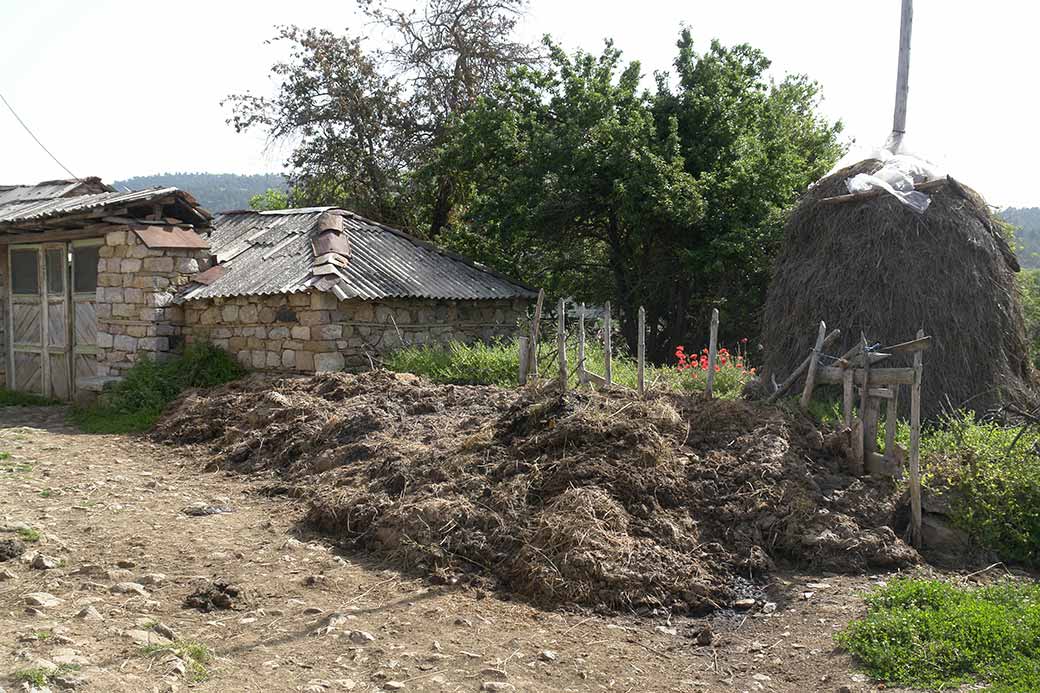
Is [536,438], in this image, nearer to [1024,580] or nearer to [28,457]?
[1024,580]

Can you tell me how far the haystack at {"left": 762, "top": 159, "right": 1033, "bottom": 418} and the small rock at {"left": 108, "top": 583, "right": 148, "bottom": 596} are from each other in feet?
20.8

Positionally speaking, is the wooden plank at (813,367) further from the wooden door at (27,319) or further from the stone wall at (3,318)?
the stone wall at (3,318)

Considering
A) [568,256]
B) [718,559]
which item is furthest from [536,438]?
[568,256]

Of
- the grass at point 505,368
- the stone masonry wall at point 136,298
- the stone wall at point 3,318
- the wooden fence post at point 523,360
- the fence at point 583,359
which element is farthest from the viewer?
the stone wall at point 3,318

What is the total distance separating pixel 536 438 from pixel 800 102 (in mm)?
12578

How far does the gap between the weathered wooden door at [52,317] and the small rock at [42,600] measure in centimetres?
864

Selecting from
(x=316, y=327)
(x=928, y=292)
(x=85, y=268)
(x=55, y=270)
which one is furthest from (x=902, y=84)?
(x=55, y=270)

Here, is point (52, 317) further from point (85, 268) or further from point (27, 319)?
point (85, 268)

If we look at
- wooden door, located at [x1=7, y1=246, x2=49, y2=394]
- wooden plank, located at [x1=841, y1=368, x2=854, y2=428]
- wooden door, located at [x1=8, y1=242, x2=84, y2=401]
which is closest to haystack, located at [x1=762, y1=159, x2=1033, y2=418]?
wooden plank, located at [x1=841, y1=368, x2=854, y2=428]

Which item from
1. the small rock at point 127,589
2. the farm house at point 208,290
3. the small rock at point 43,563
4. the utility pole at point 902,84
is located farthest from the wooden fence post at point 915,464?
the farm house at point 208,290

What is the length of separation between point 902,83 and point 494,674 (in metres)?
8.76

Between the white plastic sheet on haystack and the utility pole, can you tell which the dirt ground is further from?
the utility pole

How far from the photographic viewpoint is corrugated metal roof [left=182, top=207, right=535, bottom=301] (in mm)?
12141

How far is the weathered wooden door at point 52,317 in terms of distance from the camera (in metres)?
13.5
